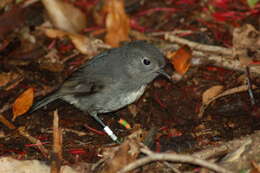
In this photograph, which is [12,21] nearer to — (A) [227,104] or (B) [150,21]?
(B) [150,21]

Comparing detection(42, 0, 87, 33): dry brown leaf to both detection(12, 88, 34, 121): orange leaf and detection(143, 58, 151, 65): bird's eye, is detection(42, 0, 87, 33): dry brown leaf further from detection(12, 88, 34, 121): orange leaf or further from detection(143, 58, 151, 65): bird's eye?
detection(143, 58, 151, 65): bird's eye

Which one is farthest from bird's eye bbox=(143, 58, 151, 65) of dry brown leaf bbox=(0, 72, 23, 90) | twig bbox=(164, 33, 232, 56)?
dry brown leaf bbox=(0, 72, 23, 90)

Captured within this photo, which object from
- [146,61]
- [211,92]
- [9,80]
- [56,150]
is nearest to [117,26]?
[146,61]

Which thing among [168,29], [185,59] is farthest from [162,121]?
[168,29]

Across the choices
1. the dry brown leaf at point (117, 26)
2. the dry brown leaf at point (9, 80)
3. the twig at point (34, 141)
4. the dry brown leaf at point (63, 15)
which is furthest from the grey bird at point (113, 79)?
the dry brown leaf at point (63, 15)

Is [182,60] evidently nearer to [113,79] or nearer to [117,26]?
Answer: [113,79]

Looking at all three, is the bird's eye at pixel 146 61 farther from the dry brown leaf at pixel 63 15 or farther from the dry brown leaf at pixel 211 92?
the dry brown leaf at pixel 63 15

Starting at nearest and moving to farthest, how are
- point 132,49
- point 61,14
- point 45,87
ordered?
1. point 132,49
2. point 45,87
3. point 61,14
